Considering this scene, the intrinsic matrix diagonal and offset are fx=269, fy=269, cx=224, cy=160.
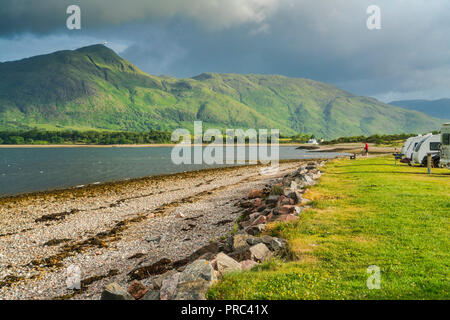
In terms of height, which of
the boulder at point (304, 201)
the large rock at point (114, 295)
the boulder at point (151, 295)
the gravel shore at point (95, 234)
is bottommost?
the gravel shore at point (95, 234)

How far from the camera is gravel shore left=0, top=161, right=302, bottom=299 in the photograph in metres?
12.7

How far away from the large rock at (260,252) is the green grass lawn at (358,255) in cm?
59

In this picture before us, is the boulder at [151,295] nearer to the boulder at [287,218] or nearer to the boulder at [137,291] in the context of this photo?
the boulder at [137,291]

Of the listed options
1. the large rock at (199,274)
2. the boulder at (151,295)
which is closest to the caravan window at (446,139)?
the large rock at (199,274)

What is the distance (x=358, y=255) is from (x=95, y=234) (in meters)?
18.0

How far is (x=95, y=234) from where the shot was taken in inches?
779

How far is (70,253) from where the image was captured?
16125 mm

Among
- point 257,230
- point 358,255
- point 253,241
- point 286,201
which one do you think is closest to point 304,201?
point 286,201

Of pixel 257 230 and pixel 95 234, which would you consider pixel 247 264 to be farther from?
pixel 95 234

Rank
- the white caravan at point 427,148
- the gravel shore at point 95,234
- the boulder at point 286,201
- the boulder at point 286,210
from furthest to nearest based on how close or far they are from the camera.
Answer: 1. the white caravan at point 427,148
2. the boulder at point 286,201
3. the boulder at point 286,210
4. the gravel shore at point 95,234

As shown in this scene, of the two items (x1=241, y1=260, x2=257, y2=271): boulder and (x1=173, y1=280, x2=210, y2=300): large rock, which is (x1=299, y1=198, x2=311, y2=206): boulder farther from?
(x1=173, y1=280, x2=210, y2=300): large rock

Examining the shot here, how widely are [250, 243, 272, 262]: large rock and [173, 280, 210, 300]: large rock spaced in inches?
104

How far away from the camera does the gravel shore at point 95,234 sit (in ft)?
41.7
